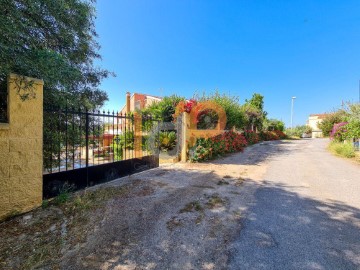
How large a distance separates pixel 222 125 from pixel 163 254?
9.87 m

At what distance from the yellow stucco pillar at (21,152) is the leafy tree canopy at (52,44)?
402 millimetres

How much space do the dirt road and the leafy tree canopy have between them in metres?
2.56

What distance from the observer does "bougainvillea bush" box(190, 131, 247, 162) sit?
8594mm

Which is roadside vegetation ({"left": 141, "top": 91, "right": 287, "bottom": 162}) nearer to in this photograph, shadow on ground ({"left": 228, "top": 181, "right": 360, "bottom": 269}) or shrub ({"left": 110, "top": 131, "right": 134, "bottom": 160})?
shrub ({"left": 110, "top": 131, "right": 134, "bottom": 160})

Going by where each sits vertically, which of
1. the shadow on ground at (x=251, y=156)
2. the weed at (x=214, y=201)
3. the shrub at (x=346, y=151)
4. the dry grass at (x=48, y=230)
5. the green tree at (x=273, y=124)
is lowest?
the dry grass at (x=48, y=230)

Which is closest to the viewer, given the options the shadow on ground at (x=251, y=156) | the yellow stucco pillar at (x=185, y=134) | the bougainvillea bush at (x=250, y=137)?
the yellow stucco pillar at (x=185, y=134)

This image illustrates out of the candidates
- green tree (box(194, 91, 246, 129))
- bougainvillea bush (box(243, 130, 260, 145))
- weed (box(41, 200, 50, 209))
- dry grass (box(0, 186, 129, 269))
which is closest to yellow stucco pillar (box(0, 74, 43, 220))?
weed (box(41, 200, 50, 209))

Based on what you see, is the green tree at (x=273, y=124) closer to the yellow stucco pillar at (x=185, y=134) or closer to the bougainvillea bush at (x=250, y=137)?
the bougainvillea bush at (x=250, y=137)

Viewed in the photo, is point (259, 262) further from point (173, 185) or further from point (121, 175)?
Answer: point (121, 175)

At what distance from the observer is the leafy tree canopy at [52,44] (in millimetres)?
3359

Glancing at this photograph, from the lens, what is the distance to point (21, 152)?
10.9 feet

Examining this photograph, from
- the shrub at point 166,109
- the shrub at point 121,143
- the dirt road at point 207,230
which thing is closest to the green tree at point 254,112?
the shrub at point 166,109

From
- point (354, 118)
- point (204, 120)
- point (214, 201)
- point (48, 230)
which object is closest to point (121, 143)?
point (204, 120)

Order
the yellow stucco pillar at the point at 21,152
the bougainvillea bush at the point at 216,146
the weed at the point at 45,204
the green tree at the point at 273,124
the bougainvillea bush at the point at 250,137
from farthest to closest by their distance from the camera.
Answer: the green tree at the point at 273,124 → the bougainvillea bush at the point at 250,137 → the bougainvillea bush at the point at 216,146 → the weed at the point at 45,204 → the yellow stucco pillar at the point at 21,152
